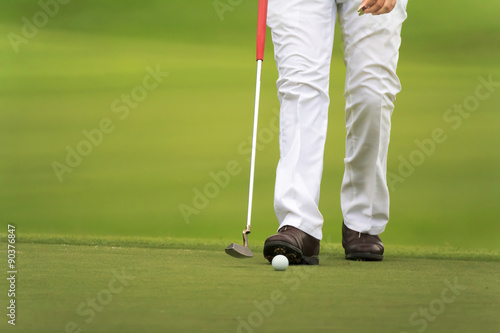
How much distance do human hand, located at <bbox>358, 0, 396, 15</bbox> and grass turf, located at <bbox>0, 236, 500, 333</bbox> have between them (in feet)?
2.24

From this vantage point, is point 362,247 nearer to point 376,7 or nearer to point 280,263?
point 280,263

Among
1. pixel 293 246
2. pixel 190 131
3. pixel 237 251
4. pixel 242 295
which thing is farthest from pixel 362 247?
pixel 190 131

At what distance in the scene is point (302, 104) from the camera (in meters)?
1.89

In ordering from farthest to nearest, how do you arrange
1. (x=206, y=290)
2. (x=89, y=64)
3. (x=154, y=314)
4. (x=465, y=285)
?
(x=89, y=64)
(x=465, y=285)
(x=206, y=290)
(x=154, y=314)

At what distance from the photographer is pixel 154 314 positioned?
1002 millimetres

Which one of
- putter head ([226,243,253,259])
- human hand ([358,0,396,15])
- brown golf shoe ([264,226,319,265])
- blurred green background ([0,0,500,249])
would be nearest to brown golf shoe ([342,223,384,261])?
brown golf shoe ([264,226,319,265])

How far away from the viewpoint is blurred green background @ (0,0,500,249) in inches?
120

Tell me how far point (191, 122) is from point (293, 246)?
1.73 meters

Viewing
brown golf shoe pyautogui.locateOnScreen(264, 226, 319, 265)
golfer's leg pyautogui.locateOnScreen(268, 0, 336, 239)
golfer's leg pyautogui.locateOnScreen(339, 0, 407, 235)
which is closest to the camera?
brown golf shoe pyautogui.locateOnScreen(264, 226, 319, 265)

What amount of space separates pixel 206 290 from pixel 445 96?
2.49 meters

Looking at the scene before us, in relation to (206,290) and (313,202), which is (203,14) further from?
(206,290)

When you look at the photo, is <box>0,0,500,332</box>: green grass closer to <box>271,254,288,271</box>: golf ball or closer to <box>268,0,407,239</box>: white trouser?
<box>268,0,407,239</box>: white trouser

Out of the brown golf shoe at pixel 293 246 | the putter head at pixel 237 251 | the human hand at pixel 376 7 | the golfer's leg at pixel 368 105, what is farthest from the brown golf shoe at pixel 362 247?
the human hand at pixel 376 7

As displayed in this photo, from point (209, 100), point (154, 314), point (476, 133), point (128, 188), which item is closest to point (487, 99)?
point (476, 133)
